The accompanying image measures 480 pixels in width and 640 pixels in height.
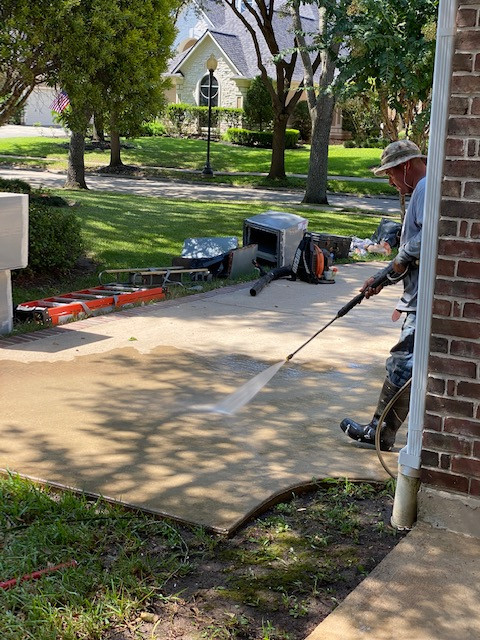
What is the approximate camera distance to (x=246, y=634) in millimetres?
3316

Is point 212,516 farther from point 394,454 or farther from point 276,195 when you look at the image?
point 276,195

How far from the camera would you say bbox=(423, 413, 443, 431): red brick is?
3976 mm

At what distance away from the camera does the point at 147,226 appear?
50.0 ft

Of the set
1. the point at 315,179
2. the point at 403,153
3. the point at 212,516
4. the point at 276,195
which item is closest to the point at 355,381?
the point at 403,153

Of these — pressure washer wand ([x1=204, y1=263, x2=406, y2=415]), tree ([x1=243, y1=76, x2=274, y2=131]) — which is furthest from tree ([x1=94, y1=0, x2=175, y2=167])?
tree ([x1=243, y1=76, x2=274, y2=131])

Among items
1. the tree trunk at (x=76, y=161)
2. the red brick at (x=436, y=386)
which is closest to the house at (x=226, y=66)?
the tree trunk at (x=76, y=161)

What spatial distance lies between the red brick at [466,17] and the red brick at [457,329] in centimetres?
130

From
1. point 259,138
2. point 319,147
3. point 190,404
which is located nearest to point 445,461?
point 190,404

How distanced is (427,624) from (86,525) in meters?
1.70

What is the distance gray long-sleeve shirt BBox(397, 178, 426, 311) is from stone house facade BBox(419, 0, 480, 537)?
107 centimetres

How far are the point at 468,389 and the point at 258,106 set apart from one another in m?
39.7

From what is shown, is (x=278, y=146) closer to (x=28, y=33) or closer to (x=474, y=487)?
(x=28, y=33)

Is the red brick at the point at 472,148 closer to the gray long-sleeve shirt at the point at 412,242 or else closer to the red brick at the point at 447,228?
the red brick at the point at 447,228

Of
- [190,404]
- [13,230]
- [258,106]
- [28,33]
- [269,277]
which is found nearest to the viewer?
[190,404]
